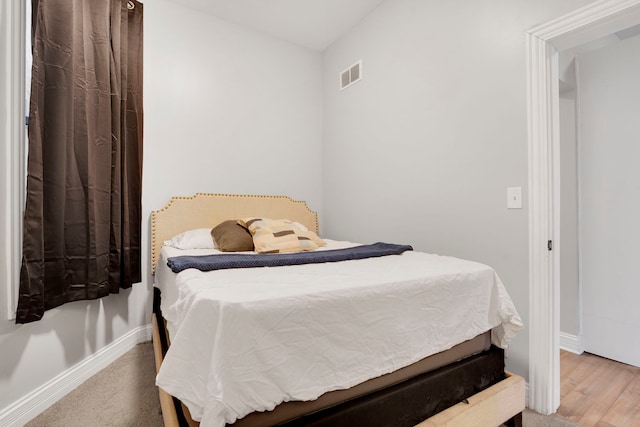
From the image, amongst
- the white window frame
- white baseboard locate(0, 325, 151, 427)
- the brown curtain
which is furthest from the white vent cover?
white baseboard locate(0, 325, 151, 427)

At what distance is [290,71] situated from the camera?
3.24 metres

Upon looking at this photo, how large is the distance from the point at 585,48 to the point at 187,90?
10.4 ft

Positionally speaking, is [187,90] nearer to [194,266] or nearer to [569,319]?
[194,266]

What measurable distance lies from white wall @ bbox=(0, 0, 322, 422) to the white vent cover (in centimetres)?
44

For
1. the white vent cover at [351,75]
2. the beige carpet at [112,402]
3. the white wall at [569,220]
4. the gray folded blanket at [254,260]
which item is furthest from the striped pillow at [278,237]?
the white wall at [569,220]

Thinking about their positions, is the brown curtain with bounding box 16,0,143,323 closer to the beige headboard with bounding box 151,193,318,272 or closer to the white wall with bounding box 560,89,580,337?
the beige headboard with bounding box 151,193,318,272

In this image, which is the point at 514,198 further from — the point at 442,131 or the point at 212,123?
the point at 212,123

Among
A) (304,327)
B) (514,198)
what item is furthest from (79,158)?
(514,198)

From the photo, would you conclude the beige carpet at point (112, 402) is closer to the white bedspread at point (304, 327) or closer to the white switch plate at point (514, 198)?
the white bedspread at point (304, 327)

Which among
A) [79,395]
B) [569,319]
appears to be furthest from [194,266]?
[569,319]

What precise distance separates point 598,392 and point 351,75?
2.95 metres

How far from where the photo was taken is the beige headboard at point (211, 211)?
8.04 feet

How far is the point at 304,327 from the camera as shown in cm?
89

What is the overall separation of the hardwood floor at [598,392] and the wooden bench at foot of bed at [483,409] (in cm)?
48
